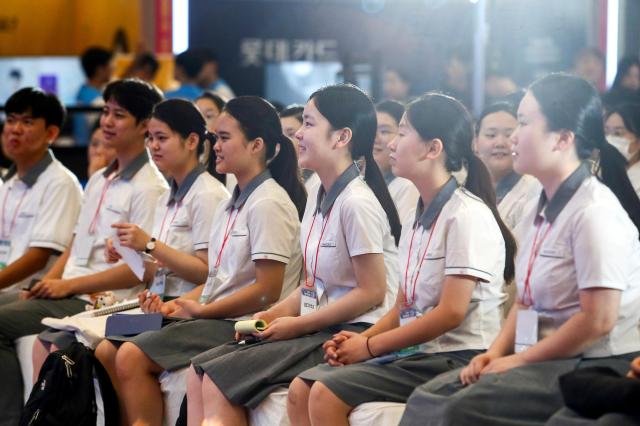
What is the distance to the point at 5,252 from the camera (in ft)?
16.5

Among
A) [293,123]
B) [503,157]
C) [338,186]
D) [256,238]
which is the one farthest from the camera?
[293,123]

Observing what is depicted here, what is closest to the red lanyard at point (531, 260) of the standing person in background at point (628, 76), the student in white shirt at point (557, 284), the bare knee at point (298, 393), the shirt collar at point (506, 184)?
the student in white shirt at point (557, 284)

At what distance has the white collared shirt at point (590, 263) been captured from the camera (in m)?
2.72

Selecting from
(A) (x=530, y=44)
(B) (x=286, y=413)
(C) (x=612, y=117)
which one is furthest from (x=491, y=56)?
(B) (x=286, y=413)

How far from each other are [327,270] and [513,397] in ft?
3.05

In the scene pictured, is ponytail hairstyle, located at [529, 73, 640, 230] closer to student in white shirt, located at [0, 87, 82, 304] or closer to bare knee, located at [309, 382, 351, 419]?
bare knee, located at [309, 382, 351, 419]

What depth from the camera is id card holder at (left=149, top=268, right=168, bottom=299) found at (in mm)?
4258

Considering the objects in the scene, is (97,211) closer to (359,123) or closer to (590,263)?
(359,123)

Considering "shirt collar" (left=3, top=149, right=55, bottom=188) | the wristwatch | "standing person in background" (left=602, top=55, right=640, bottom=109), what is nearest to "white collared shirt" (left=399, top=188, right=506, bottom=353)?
the wristwatch

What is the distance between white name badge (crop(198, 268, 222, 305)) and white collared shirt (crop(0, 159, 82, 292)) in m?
1.17

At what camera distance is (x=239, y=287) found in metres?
3.93

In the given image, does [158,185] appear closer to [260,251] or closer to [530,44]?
[260,251]

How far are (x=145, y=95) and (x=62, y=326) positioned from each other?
1096mm

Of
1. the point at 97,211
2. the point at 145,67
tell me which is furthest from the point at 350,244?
the point at 145,67
